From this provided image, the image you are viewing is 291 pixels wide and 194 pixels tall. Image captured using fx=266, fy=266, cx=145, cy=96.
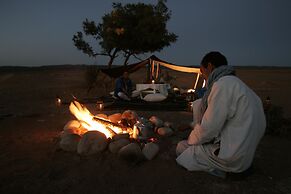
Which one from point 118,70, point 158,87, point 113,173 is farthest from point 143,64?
point 113,173

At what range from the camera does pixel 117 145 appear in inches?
175

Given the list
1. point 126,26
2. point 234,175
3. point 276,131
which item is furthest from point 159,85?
point 234,175

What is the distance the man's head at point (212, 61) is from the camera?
135 inches

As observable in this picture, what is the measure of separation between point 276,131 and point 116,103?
17.1 ft

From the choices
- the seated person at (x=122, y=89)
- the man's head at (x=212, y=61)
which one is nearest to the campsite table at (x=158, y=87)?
the seated person at (x=122, y=89)

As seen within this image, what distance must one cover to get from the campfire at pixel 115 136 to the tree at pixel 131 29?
31.1 ft

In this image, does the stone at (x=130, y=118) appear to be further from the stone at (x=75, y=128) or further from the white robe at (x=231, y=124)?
the white robe at (x=231, y=124)

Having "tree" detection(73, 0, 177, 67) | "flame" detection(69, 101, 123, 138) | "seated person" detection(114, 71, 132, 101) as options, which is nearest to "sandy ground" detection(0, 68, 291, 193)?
"flame" detection(69, 101, 123, 138)

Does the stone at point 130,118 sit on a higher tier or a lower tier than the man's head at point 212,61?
lower

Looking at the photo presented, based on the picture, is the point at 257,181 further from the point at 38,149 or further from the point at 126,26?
the point at 126,26

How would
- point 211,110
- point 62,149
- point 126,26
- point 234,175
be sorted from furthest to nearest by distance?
point 126,26
point 62,149
point 234,175
point 211,110

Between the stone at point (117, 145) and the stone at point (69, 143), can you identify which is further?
the stone at point (69, 143)

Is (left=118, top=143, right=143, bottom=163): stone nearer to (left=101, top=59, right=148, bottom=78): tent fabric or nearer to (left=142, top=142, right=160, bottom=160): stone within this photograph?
(left=142, top=142, right=160, bottom=160): stone

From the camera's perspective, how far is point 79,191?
3.31m
